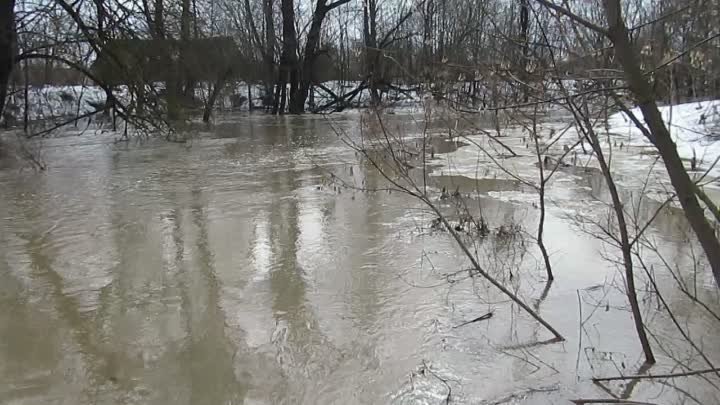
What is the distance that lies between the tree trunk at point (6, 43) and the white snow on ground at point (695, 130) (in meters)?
10.8

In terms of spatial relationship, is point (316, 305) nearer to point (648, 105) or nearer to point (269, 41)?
point (648, 105)

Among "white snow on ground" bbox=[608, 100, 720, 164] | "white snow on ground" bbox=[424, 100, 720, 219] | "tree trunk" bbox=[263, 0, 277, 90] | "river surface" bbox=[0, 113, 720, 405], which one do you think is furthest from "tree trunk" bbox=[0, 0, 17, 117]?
"tree trunk" bbox=[263, 0, 277, 90]

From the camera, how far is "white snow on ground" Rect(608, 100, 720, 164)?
32.5ft

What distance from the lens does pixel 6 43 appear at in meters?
11.4

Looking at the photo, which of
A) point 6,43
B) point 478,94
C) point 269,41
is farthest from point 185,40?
point 269,41

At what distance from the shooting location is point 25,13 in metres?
11.5

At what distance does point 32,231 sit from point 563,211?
567 centimetres

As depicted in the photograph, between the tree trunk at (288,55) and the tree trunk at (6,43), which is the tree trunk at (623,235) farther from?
the tree trunk at (288,55)

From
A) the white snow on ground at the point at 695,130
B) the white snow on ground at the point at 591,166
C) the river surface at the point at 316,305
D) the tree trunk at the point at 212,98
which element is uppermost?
the tree trunk at the point at 212,98

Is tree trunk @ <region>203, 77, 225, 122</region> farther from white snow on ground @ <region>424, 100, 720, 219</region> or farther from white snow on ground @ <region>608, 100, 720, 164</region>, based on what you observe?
white snow on ground @ <region>608, 100, 720, 164</region>

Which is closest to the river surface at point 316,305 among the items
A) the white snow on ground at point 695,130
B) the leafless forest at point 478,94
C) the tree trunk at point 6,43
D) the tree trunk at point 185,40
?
the leafless forest at point 478,94

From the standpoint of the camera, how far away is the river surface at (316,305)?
10.6 feet

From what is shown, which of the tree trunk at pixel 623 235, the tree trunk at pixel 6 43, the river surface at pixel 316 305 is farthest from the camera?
the tree trunk at pixel 6 43

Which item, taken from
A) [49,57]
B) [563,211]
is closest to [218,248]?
[563,211]
